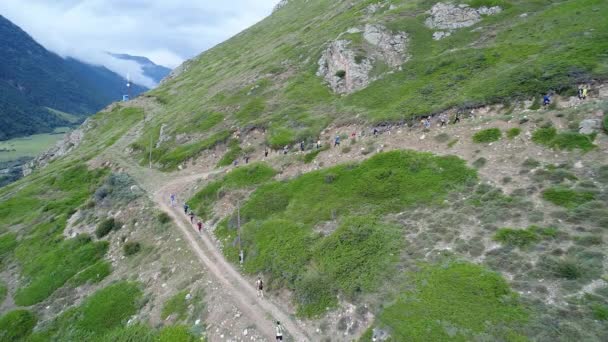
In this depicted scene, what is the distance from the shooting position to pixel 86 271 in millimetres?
44156

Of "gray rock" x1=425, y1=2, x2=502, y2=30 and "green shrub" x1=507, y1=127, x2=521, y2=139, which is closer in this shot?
"green shrub" x1=507, y1=127, x2=521, y2=139

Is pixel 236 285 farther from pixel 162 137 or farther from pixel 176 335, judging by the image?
pixel 162 137

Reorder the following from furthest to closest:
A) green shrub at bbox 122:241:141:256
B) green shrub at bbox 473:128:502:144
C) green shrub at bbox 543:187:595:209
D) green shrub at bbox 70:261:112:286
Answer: green shrub at bbox 122:241:141:256 < green shrub at bbox 70:261:112:286 < green shrub at bbox 473:128:502:144 < green shrub at bbox 543:187:595:209

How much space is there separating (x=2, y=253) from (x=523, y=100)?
80.7m

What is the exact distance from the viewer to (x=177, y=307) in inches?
1254

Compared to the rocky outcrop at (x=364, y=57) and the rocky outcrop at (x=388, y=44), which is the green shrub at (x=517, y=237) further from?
the rocky outcrop at (x=388, y=44)

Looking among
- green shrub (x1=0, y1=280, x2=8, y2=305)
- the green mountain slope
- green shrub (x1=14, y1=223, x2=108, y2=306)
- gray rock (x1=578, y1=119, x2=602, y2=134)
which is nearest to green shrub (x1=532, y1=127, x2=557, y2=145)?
the green mountain slope

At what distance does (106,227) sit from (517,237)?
50477mm

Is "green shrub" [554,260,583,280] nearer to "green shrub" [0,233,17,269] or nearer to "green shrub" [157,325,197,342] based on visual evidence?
"green shrub" [157,325,197,342]

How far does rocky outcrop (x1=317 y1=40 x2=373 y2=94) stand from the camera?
225 ft

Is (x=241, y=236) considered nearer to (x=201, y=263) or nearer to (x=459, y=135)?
(x=201, y=263)

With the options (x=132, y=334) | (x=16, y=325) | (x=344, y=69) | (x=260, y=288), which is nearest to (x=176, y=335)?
(x=132, y=334)

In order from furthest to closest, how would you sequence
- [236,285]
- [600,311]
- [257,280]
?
1. [257,280]
2. [236,285]
3. [600,311]

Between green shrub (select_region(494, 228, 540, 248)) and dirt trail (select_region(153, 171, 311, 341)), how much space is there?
1537 centimetres
